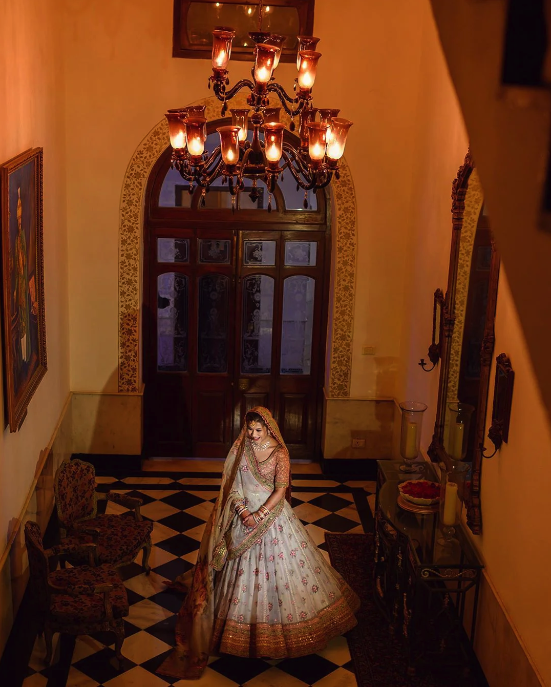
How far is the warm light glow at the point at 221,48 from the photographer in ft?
15.6

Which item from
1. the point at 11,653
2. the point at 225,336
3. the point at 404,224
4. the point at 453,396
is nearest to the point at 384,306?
the point at 404,224

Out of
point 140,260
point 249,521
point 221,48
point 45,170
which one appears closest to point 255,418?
point 249,521

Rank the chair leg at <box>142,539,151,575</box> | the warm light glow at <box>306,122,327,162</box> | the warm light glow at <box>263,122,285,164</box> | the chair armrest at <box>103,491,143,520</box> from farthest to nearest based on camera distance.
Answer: the chair armrest at <box>103,491,143,520</box> → the chair leg at <box>142,539,151,575</box> → the warm light glow at <box>306,122,327,162</box> → the warm light glow at <box>263,122,285,164</box>

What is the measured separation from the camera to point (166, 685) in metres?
5.13

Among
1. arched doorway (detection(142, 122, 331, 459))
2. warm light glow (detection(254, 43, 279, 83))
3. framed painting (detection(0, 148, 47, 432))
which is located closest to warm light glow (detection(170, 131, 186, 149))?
warm light glow (detection(254, 43, 279, 83))

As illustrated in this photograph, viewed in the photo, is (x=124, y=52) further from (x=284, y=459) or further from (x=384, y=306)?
(x=284, y=459)

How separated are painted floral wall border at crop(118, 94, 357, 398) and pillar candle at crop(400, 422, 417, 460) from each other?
2.21m

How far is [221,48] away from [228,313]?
12.8 feet

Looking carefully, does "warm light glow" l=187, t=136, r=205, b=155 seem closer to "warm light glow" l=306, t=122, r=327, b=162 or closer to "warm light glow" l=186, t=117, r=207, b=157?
"warm light glow" l=186, t=117, r=207, b=157

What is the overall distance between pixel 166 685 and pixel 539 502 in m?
2.51

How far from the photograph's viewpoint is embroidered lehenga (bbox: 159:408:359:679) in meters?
5.22

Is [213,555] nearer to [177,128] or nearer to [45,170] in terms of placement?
[177,128]

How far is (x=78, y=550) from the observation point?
5793 millimetres

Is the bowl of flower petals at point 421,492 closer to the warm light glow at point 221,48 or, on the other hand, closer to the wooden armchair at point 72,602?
the wooden armchair at point 72,602
